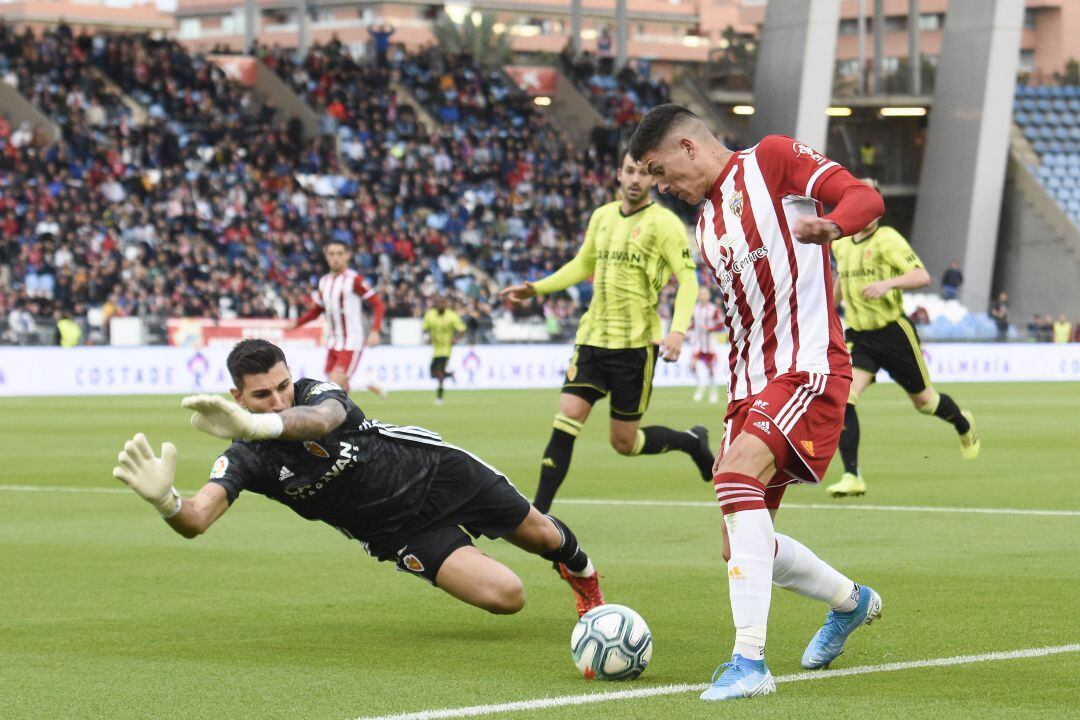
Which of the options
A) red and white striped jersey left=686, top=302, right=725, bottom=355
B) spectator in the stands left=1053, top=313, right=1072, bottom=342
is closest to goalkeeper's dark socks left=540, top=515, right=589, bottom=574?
red and white striped jersey left=686, top=302, right=725, bottom=355

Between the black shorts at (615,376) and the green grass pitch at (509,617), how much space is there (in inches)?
34.4

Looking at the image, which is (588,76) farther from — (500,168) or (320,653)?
(320,653)

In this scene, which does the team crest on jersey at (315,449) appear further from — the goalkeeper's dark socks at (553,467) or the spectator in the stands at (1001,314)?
the spectator in the stands at (1001,314)

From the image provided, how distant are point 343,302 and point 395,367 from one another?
48.3 feet

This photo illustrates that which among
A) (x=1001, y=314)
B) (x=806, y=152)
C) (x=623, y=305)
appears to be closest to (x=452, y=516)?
(x=806, y=152)

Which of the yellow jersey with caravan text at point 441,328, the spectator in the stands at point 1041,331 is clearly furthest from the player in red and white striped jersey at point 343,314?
the spectator in the stands at point 1041,331

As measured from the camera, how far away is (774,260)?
21.2 ft

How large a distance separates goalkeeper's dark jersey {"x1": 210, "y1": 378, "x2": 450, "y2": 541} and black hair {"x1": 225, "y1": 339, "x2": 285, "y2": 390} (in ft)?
0.79

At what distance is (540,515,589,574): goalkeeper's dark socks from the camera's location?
7684 millimetres

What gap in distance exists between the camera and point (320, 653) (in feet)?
23.4

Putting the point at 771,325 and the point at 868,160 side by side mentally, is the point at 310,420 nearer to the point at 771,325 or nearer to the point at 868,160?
the point at 771,325

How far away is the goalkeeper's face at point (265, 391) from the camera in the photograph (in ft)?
22.0

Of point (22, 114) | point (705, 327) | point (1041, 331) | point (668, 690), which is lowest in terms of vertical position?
point (1041, 331)

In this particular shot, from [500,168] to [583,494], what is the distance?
3342cm
